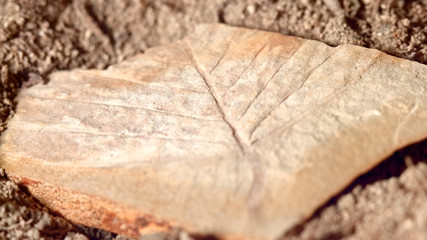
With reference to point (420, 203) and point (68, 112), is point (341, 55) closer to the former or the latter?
point (420, 203)

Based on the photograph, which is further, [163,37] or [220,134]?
[163,37]

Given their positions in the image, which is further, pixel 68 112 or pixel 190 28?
pixel 190 28

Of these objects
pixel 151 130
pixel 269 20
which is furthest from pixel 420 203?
pixel 269 20

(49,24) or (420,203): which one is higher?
(49,24)
